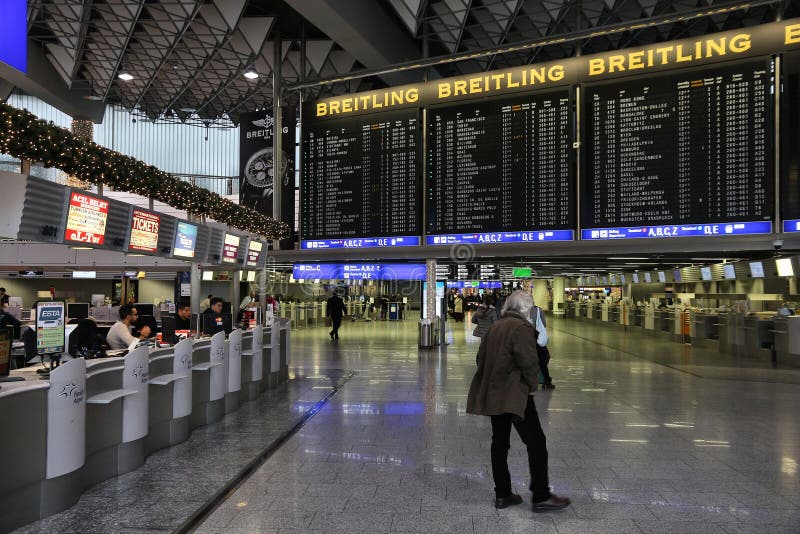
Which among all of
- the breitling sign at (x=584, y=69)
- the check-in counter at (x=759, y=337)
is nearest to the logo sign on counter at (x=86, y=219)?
the breitling sign at (x=584, y=69)

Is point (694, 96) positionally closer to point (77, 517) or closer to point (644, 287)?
point (77, 517)

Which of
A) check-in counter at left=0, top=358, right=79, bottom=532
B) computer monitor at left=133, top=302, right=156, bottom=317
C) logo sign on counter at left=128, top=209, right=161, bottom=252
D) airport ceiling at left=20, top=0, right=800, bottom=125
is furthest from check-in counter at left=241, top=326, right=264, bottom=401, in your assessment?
airport ceiling at left=20, top=0, right=800, bottom=125

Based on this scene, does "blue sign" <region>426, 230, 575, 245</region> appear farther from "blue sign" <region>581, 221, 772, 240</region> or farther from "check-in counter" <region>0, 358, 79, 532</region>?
"check-in counter" <region>0, 358, 79, 532</region>

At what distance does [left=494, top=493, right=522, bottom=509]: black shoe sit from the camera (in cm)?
415

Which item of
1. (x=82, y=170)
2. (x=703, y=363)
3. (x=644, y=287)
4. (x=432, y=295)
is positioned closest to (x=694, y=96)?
(x=703, y=363)

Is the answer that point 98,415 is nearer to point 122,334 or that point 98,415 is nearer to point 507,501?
point 122,334

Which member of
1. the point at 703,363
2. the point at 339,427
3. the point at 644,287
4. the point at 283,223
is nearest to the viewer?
the point at 339,427

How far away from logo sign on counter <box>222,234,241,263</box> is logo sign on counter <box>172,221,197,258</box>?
3.69ft

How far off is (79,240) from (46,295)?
1983cm

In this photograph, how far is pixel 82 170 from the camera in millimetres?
7438

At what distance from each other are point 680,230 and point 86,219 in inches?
367

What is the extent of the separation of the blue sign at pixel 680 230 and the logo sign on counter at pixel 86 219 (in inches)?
322

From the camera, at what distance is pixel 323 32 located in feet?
57.7

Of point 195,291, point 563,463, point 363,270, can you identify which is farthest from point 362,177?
point 563,463
